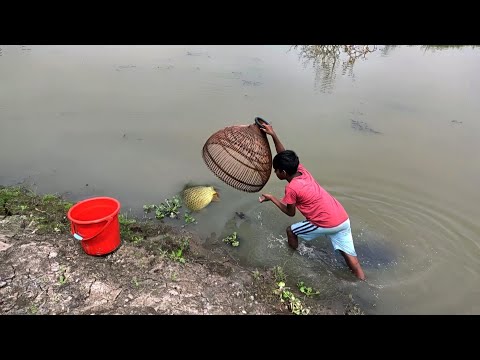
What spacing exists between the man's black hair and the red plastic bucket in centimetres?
143

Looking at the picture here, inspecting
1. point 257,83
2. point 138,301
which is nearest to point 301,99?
point 257,83

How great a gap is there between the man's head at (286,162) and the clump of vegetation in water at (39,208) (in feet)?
6.66

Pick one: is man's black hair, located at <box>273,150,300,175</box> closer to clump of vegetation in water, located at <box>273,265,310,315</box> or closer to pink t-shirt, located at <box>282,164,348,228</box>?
pink t-shirt, located at <box>282,164,348,228</box>

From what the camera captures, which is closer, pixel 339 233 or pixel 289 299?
pixel 289 299

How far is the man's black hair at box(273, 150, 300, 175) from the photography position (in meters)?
3.28

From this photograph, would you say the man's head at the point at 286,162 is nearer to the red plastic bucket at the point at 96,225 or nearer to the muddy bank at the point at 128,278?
the muddy bank at the point at 128,278

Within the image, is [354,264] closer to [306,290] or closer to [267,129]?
[306,290]

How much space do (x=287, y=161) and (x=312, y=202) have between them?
45 cm

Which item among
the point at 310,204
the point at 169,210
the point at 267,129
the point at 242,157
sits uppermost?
the point at 267,129

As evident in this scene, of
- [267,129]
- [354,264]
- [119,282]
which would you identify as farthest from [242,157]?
[119,282]

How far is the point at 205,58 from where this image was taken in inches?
320

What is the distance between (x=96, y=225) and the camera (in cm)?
294

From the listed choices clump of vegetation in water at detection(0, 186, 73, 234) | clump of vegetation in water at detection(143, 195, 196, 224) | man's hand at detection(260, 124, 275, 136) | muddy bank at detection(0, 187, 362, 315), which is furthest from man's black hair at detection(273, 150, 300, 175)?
clump of vegetation in water at detection(0, 186, 73, 234)

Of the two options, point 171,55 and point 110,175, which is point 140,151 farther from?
point 171,55
